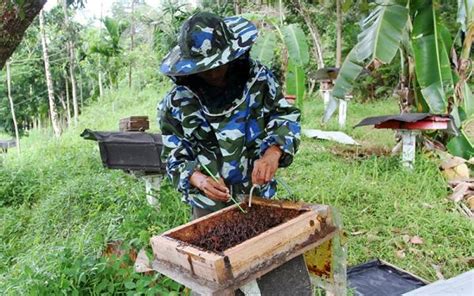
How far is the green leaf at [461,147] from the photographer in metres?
4.30

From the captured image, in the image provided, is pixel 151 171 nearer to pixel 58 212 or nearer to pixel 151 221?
pixel 151 221

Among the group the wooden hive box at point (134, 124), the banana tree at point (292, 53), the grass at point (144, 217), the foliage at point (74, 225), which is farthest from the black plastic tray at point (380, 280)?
the banana tree at point (292, 53)

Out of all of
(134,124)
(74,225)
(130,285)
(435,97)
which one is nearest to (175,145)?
(130,285)

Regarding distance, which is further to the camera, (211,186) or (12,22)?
(12,22)

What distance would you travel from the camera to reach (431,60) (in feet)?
11.6

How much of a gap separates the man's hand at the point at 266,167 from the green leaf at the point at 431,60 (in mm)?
2421

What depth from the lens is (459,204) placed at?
3441 millimetres

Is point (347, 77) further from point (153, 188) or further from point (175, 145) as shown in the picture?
point (175, 145)

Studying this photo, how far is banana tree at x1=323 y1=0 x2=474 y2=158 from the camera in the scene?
324 cm

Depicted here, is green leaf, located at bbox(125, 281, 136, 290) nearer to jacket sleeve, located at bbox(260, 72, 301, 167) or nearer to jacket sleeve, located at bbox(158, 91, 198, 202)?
jacket sleeve, located at bbox(158, 91, 198, 202)

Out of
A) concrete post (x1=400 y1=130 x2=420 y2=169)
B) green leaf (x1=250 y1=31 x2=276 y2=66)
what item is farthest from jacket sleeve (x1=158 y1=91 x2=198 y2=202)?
green leaf (x1=250 y1=31 x2=276 y2=66)

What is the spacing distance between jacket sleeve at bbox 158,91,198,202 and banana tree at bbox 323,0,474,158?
6.47 ft

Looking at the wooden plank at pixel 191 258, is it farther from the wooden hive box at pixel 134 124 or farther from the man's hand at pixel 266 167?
the wooden hive box at pixel 134 124

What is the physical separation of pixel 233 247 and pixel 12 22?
9.39ft
